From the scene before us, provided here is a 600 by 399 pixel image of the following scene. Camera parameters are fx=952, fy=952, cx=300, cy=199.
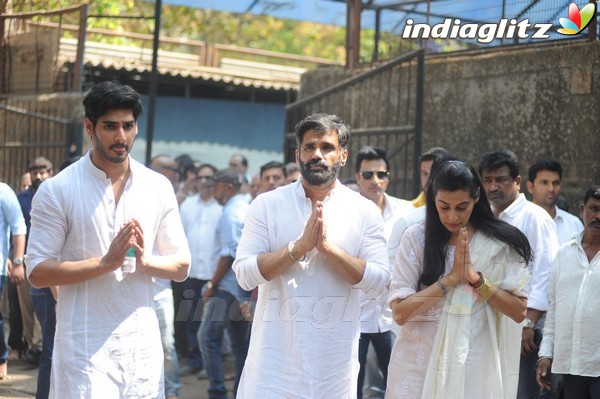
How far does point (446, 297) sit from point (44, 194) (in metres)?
2.02

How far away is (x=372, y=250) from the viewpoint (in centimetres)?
488

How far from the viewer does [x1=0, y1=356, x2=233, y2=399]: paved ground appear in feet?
29.3

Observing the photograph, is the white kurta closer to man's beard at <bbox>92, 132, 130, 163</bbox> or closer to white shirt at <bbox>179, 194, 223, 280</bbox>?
man's beard at <bbox>92, 132, 130, 163</bbox>

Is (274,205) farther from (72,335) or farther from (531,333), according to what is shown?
(531,333)

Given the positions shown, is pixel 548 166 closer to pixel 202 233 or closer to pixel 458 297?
pixel 458 297

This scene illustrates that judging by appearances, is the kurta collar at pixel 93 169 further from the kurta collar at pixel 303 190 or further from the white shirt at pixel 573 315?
the white shirt at pixel 573 315

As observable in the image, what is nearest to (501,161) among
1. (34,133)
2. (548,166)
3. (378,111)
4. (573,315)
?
(548,166)

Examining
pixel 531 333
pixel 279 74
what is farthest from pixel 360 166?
pixel 279 74

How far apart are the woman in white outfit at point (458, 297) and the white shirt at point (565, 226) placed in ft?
9.09

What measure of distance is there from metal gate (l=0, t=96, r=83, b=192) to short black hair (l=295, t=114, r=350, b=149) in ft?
26.7

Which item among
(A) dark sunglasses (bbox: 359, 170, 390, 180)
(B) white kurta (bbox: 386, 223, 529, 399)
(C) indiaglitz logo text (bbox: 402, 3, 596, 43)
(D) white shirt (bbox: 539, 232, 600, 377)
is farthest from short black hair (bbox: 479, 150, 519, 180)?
(C) indiaglitz logo text (bbox: 402, 3, 596, 43)

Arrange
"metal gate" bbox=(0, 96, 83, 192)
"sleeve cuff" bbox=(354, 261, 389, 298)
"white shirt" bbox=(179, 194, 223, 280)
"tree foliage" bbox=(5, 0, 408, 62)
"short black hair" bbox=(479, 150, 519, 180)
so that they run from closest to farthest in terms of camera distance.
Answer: "sleeve cuff" bbox=(354, 261, 389, 298)
"short black hair" bbox=(479, 150, 519, 180)
"white shirt" bbox=(179, 194, 223, 280)
"metal gate" bbox=(0, 96, 83, 192)
"tree foliage" bbox=(5, 0, 408, 62)

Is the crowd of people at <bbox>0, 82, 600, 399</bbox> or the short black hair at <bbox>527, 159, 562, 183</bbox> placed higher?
the short black hair at <bbox>527, 159, 562, 183</bbox>

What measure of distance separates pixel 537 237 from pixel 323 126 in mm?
2235
